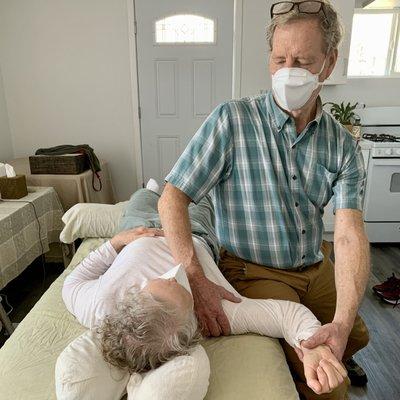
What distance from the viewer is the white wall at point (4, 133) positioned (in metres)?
3.27

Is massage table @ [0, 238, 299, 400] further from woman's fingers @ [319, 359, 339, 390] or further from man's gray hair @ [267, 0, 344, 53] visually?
man's gray hair @ [267, 0, 344, 53]

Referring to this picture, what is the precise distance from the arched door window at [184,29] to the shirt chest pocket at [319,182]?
2483 millimetres

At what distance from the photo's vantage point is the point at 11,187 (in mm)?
2107

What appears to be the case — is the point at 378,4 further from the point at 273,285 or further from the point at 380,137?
the point at 273,285

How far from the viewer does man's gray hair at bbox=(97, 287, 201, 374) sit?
80cm

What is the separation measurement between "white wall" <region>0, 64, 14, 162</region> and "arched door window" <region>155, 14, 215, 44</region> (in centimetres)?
157

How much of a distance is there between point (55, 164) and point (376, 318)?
239 cm

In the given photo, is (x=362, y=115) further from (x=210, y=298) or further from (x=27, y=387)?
(x=27, y=387)

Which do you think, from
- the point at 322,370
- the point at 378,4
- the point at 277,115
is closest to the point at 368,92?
the point at 378,4

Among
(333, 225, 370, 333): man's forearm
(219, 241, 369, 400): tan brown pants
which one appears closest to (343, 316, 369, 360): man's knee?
(219, 241, 369, 400): tan brown pants

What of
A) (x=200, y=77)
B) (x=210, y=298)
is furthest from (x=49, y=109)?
(x=210, y=298)

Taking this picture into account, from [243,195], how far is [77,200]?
1828mm

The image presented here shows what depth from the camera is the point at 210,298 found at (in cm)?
96

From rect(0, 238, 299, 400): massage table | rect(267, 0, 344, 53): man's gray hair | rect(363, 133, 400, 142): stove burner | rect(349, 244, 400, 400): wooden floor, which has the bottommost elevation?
rect(349, 244, 400, 400): wooden floor
